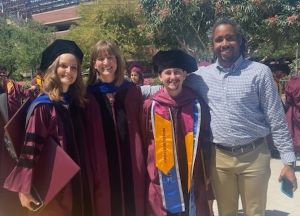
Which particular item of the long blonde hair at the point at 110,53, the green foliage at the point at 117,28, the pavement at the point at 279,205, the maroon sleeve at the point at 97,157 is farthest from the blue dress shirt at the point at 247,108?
the green foliage at the point at 117,28

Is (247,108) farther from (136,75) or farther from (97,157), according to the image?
(136,75)

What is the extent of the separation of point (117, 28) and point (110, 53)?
2592 centimetres

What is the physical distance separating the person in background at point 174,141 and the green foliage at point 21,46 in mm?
28227

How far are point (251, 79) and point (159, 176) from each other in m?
0.96

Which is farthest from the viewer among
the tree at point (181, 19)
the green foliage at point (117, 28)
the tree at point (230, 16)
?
the green foliage at point (117, 28)

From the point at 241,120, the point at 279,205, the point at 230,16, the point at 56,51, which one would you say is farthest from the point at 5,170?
the point at 230,16

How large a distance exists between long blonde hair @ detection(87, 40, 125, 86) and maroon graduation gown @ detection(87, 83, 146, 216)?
14 centimetres

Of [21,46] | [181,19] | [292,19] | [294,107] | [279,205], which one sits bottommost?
[279,205]

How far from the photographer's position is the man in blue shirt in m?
2.97

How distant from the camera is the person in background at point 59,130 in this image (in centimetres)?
276

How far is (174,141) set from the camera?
10.1 feet

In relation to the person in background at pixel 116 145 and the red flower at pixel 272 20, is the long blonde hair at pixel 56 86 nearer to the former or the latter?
the person in background at pixel 116 145

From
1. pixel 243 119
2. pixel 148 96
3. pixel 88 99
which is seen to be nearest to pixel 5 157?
pixel 88 99

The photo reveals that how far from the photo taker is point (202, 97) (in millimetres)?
3168
